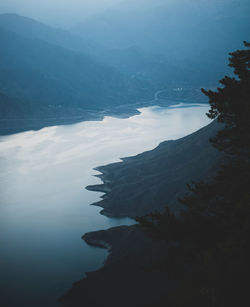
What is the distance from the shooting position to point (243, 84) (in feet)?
31.9

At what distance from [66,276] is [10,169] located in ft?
139

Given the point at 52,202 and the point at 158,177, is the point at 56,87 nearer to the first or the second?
the point at 52,202

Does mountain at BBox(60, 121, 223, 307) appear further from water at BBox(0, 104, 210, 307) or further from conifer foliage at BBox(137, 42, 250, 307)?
water at BBox(0, 104, 210, 307)

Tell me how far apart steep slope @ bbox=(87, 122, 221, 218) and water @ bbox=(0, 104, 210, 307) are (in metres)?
2.54

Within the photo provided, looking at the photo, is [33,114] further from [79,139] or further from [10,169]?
[10,169]

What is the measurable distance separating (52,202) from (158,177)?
49.8 feet

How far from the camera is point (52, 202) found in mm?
46219

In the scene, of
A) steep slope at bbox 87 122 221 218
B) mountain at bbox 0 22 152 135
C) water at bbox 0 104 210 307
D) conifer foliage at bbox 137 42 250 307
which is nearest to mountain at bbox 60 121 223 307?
steep slope at bbox 87 122 221 218

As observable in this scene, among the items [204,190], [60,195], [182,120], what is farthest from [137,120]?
[204,190]

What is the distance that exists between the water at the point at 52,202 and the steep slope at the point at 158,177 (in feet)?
8.32

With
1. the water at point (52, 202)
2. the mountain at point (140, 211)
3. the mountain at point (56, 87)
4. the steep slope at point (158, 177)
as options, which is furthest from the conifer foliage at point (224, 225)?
the mountain at point (56, 87)

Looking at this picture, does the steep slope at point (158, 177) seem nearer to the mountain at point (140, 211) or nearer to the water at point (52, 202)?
the mountain at point (140, 211)

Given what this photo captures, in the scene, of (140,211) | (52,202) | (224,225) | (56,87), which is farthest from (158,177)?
(56,87)

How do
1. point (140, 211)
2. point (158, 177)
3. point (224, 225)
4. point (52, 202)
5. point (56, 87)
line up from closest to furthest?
point (224, 225)
point (140, 211)
point (158, 177)
point (52, 202)
point (56, 87)
